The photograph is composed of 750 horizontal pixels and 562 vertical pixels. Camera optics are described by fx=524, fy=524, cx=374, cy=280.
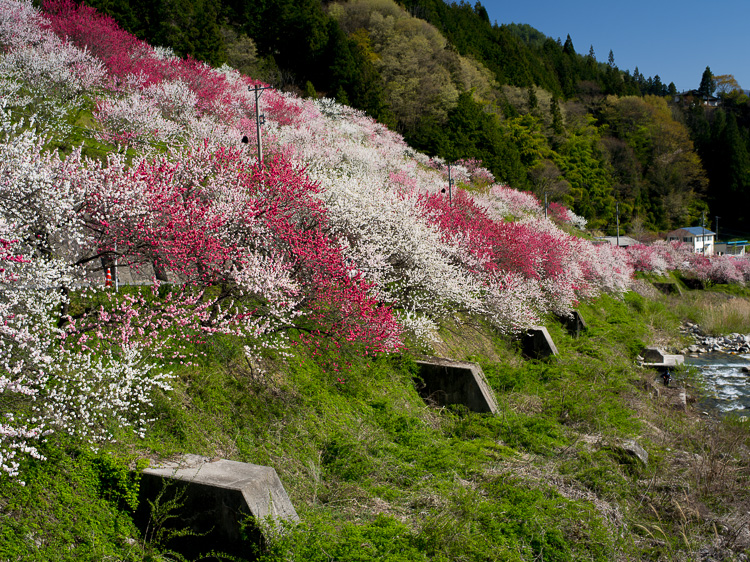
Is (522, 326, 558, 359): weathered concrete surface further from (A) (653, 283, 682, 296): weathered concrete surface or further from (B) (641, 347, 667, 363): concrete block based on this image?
(A) (653, 283, 682, 296): weathered concrete surface

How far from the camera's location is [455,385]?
1049 cm

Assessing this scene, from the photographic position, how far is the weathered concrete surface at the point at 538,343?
15.5 metres

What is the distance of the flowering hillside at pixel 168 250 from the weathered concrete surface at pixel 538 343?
2.07ft

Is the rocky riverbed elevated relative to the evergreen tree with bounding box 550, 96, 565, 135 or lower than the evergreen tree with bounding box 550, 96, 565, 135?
lower

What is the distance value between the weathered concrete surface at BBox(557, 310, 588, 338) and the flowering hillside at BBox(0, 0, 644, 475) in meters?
0.66

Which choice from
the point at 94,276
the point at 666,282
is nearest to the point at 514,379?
the point at 94,276

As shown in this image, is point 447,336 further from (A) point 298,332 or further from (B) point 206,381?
(B) point 206,381

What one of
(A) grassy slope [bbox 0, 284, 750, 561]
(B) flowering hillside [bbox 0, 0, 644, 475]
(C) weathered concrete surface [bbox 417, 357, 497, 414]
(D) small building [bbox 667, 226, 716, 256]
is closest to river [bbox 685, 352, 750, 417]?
(B) flowering hillside [bbox 0, 0, 644, 475]

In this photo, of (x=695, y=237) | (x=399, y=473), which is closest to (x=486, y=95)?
(x=695, y=237)

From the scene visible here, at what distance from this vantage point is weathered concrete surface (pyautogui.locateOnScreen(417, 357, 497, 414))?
10.2m

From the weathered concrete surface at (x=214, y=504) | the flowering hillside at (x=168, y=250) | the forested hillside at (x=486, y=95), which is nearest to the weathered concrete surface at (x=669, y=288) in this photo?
the forested hillside at (x=486, y=95)

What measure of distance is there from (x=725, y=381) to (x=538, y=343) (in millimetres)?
9337

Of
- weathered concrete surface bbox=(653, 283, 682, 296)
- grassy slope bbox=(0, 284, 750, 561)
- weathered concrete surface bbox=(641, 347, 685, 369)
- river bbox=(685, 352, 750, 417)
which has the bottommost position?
river bbox=(685, 352, 750, 417)

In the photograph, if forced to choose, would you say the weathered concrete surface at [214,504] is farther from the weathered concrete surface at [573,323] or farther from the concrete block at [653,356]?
the concrete block at [653,356]
